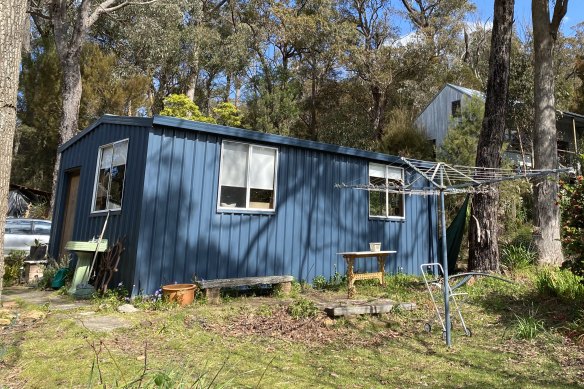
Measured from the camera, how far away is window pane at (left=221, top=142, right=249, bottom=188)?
7078 millimetres

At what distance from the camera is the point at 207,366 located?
3568mm

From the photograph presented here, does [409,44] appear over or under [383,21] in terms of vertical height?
under

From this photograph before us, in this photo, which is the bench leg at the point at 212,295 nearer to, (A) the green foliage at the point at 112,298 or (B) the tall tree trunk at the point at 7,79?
(A) the green foliage at the point at 112,298

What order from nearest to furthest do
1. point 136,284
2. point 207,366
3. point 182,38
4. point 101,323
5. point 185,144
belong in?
point 207,366
point 101,323
point 136,284
point 185,144
point 182,38

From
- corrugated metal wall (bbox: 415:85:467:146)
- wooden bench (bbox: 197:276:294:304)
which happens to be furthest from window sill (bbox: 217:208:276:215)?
corrugated metal wall (bbox: 415:85:467:146)

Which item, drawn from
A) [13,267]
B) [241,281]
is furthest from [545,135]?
[13,267]

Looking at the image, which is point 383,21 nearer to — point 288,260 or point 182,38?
point 182,38

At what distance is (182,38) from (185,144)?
17.6 metres

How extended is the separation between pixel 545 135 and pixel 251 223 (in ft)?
24.1

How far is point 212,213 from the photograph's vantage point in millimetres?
6852

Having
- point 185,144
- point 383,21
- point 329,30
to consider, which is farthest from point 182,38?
point 185,144

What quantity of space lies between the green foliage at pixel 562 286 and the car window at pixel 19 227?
11.9m

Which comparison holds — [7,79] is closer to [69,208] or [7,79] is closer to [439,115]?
[69,208]

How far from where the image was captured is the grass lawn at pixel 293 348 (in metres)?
3.34
